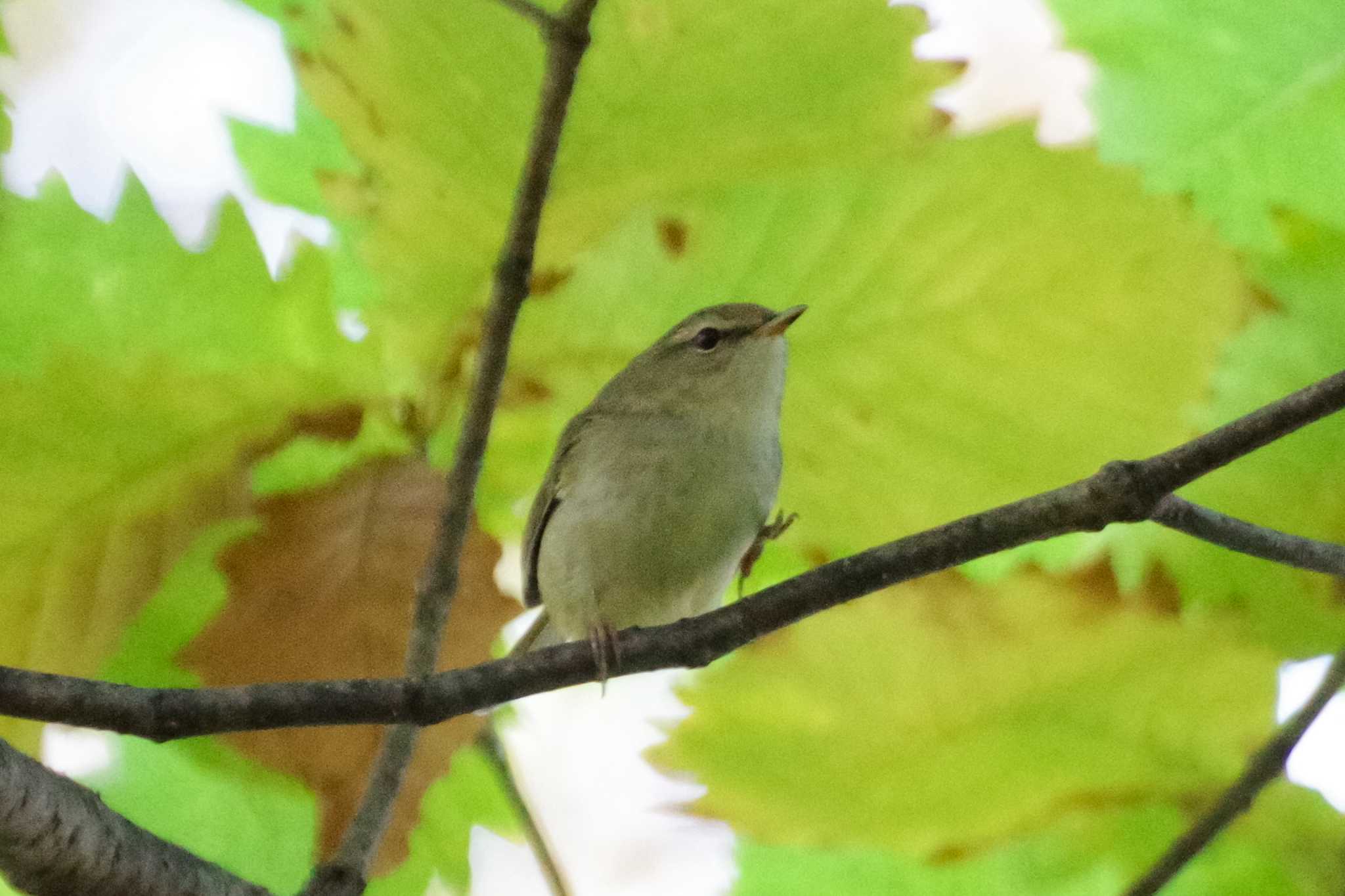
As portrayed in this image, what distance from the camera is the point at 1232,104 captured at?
17.3 inches

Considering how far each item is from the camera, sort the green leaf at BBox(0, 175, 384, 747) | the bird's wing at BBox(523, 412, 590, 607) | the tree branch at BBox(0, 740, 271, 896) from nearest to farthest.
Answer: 1. the tree branch at BBox(0, 740, 271, 896)
2. the green leaf at BBox(0, 175, 384, 747)
3. the bird's wing at BBox(523, 412, 590, 607)

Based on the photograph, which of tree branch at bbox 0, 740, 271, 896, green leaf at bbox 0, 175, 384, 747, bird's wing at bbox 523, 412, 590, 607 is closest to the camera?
tree branch at bbox 0, 740, 271, 896

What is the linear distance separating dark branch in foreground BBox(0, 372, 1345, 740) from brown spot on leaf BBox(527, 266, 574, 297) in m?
0.14

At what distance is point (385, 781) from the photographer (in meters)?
0.47

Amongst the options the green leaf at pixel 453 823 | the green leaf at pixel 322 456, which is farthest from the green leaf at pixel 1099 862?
the green leaf at pixel 322 456

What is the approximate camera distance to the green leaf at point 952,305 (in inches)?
17.5

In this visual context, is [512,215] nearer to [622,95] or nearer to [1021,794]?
[622,95]

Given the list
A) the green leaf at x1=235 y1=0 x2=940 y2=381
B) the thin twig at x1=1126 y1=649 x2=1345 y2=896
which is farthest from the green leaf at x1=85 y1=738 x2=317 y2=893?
the thin twig at x1=1126 y1=649 x2=1345 y2=896

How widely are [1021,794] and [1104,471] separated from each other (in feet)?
0.53

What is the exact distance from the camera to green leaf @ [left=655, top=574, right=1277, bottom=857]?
482mm

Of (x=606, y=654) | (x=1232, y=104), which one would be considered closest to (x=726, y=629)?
(x=606, y=654)

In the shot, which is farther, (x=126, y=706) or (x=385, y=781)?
(x=385, y=781)

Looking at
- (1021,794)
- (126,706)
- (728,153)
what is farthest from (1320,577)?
(126,706)

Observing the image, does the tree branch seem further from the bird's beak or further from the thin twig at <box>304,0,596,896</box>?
the bird's beak
